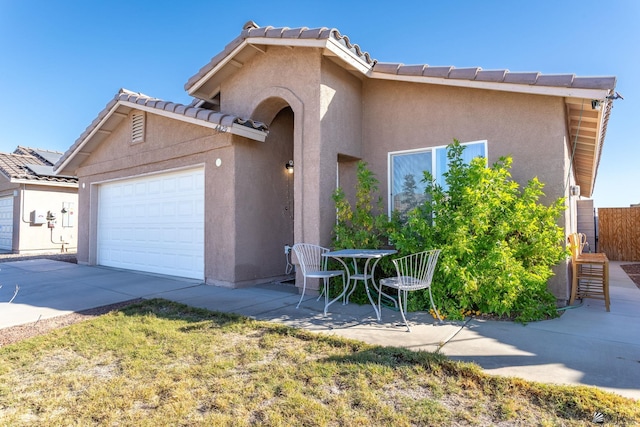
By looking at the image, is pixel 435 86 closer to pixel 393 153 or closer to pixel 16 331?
pixel 393 153

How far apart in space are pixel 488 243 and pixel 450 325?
1391 millimetres

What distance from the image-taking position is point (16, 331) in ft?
16.1

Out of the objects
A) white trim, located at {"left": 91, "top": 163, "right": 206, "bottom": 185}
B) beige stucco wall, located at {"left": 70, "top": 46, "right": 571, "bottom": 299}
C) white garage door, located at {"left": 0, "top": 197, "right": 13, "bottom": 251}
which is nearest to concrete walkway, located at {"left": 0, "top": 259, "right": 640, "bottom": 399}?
beige stucco wall, located at {"left": 70, "top": 46, "right": 571, "bottom": 299}

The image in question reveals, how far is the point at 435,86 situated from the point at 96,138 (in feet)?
32.5

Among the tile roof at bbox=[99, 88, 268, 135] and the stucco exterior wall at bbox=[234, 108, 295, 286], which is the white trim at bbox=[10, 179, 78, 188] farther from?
the stucco exterior wall at bbox=[234, 108, 295, 286]

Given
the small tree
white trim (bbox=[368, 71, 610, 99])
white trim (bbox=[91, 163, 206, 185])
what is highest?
white trim (bbox=[368, 71, 610, 99])

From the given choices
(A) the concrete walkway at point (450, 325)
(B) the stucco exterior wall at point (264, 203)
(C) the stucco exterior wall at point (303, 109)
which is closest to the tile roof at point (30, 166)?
(A) the concrete walkway at point (450, 325)

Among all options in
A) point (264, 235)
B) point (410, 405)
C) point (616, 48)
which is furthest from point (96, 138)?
point (616, 48)

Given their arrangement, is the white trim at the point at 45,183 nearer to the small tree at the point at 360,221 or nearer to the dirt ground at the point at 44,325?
the dirt ground at the point at 44,325

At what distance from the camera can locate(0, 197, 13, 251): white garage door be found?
16.2 meters

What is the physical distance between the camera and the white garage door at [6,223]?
1625cm

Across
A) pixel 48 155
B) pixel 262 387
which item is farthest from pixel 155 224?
pixel 48 155

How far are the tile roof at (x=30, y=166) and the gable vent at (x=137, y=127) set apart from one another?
744 cm

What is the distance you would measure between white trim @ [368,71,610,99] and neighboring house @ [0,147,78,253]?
1626cm
